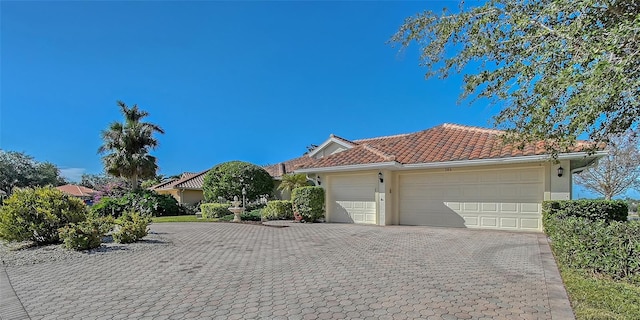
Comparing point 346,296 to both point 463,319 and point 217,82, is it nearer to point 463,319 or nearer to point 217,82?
point 463,319

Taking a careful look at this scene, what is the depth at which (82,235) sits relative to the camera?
28.3 ft

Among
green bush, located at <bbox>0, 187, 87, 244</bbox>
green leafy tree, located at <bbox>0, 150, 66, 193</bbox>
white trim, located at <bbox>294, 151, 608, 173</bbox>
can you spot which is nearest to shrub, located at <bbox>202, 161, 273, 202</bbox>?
white trim, located at <bbox>294, 151, 608, 173</bbox>

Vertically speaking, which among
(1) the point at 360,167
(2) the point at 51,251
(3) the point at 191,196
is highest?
(1) the point at 360,167

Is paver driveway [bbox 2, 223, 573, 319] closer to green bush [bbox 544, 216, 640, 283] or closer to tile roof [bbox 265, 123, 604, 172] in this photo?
green bush [bbox 544, 216, 640, 283]

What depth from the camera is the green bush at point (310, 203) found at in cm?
1678

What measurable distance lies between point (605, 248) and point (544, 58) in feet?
13.0

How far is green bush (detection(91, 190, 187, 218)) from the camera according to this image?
2428 centimetres

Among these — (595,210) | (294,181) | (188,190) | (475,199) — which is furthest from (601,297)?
(188,190)

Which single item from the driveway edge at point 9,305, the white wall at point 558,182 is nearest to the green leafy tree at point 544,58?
the white wall at point 558,182

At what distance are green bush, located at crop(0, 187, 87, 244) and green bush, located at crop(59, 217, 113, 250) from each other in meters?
0.56

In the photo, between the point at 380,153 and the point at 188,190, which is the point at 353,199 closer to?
the point at 380,153

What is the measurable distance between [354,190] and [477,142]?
6.11m

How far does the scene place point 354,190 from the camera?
16.4m

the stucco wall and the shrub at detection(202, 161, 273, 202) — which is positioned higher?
the shrub at detection(202, 161, 273, 202)
